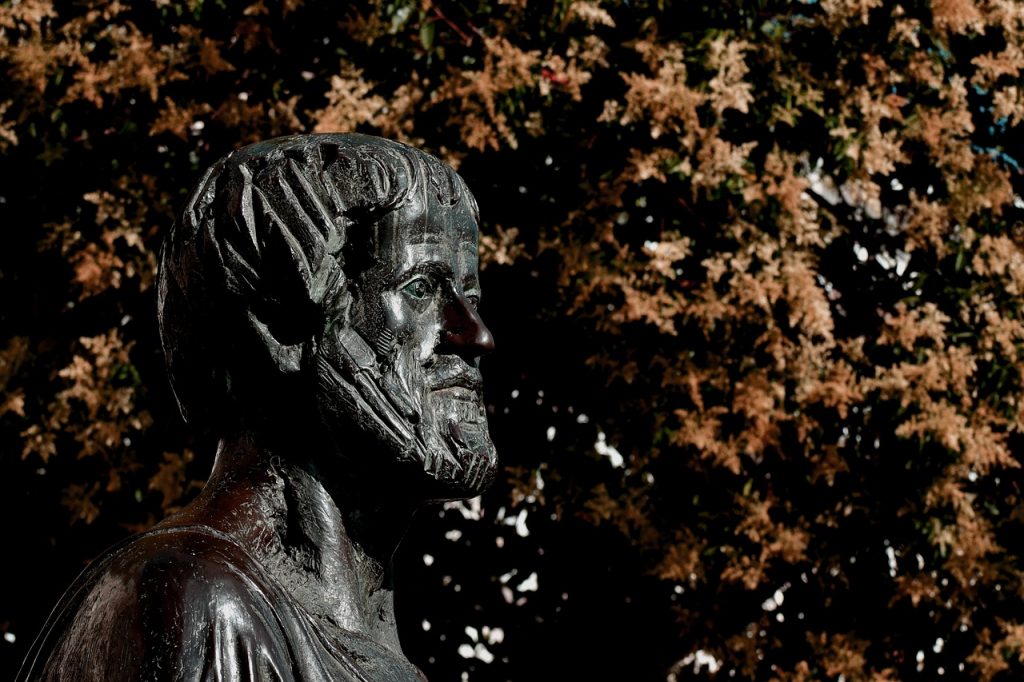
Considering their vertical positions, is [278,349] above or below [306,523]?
above

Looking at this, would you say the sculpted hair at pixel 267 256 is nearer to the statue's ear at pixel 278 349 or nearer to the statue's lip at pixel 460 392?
the statue's ear at pixel 278 349

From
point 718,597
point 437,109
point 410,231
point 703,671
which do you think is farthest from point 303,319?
point 703,671

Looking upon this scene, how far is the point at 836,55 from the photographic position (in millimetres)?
5254

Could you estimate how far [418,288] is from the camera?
6.59ft

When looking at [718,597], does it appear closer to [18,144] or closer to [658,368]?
[658,368]

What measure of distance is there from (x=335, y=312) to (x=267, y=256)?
12 cm

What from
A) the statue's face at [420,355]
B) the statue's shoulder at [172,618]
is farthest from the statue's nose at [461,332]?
the statue's shoulder at [172,618]

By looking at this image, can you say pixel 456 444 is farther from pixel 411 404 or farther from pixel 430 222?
pixel 430 222

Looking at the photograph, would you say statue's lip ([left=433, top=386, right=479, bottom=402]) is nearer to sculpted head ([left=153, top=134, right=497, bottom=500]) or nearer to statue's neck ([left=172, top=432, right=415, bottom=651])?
sculpted head ([left=153, top=134, right=497, bottom=500])

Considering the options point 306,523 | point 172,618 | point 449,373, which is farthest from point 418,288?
point 172,618

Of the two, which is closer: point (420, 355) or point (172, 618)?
point (172, 618)

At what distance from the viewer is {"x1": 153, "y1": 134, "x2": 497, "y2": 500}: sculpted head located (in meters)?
1.90

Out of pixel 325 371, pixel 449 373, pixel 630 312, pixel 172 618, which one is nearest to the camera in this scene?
pixel 172 618

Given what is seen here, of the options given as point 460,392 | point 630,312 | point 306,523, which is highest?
point 460,392
